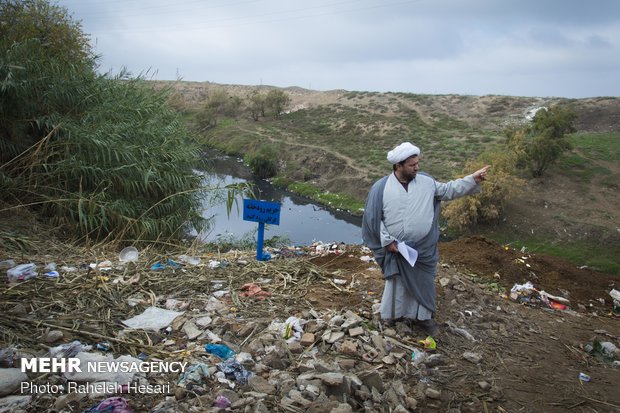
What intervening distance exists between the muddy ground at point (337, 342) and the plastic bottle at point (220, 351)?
50 mm

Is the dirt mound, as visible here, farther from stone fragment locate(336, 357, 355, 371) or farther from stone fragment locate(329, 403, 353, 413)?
stone fragment locate(329, 403, 353, 413)

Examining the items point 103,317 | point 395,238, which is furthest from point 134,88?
point 395,238

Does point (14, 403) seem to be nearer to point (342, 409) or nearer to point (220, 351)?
point (220, 351)

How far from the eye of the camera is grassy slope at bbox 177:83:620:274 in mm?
17156

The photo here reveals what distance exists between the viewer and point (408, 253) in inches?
124

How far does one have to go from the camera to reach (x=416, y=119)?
117ft

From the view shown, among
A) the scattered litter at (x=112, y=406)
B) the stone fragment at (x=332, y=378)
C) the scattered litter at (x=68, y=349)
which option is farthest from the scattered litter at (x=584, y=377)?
the scattered litter at (x=68, y=349)

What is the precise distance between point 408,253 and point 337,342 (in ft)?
2.67

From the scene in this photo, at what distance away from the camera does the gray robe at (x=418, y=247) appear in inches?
128

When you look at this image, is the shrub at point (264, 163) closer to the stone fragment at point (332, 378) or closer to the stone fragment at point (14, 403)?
the stone fragment at point (332, 378)

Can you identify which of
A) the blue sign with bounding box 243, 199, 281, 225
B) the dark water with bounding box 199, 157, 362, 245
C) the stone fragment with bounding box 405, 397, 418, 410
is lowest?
the dark water with bounding box 199, 157, 362, 245

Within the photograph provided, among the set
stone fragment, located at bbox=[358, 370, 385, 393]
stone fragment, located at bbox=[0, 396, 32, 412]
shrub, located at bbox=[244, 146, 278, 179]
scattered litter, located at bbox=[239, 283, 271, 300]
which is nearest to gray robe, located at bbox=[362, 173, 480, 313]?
stone fragment, located at bbox=[358, 370, 385, 393]

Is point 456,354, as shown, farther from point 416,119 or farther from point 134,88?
point 416,119

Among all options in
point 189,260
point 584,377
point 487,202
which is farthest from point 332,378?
point 487,202
